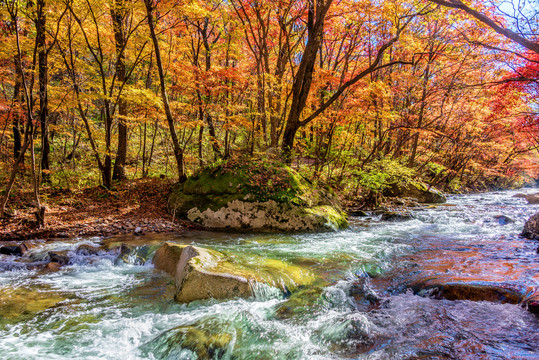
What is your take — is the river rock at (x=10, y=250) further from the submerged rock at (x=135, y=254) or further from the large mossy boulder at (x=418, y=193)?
the large mossy boulder at (x=418, y=193)

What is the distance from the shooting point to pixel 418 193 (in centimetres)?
1517

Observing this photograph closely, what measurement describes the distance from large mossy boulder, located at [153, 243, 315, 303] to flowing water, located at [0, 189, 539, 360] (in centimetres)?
14

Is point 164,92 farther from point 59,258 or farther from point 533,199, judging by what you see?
point 533,199

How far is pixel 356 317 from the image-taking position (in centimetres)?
349

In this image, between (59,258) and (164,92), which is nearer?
(59,258)

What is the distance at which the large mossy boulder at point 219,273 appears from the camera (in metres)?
3.93

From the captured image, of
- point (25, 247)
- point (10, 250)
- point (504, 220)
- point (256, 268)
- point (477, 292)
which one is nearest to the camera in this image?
point (477, 292)

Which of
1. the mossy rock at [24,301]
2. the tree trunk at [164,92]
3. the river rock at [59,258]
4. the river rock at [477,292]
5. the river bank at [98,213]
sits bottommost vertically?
the river rock at [477,292]

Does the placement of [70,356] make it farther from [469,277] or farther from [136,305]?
[469,277]

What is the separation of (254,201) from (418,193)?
424 inches

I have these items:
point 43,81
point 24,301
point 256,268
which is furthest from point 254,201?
point 43,81

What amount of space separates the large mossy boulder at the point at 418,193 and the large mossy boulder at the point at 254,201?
24.4 ft

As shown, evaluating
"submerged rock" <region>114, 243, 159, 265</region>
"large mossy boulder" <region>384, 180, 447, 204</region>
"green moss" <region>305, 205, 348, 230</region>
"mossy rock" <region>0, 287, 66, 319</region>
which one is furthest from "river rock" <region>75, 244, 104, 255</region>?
"large mossy boulder" <region>384, 180, 447, 204</region>

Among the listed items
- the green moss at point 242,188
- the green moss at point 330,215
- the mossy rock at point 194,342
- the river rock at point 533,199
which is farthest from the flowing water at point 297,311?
the river rock at point 533,199
